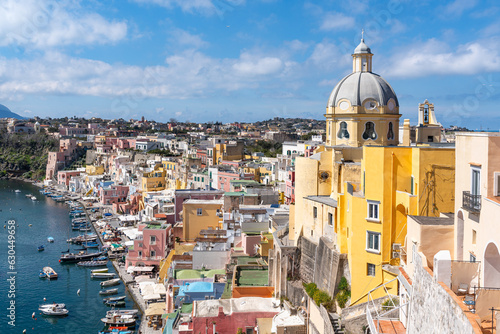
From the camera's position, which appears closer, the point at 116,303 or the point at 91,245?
the point at 116,303

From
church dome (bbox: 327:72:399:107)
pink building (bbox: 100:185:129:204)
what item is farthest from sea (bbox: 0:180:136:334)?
church dome (bbox: 327:72:399:107)

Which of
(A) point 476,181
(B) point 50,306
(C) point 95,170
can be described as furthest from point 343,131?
(C) point 95,170

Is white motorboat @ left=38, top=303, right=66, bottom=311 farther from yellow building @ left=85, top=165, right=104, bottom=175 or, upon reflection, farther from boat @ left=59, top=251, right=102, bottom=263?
yellow building @ left=85, top=165, right=104, bottom=175

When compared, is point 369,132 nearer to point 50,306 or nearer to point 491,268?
point 491,268

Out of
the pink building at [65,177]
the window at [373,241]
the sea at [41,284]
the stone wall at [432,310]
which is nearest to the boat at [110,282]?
the sea at [41,284]

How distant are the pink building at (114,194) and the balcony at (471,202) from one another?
55755 millimetres

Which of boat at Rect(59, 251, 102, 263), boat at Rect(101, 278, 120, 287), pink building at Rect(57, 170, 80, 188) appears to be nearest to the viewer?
boat at Rect(101, 278, 120, 287)

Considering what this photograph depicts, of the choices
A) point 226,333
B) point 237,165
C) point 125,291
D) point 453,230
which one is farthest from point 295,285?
point 237,165

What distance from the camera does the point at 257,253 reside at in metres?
25.4

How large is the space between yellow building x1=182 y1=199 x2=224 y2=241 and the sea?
19.0 ft

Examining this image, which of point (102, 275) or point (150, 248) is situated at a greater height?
point (150, 248)

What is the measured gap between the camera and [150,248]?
32875 millimetres

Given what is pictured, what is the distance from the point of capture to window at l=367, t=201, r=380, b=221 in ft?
42.9

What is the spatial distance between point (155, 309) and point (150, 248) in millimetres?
7887
